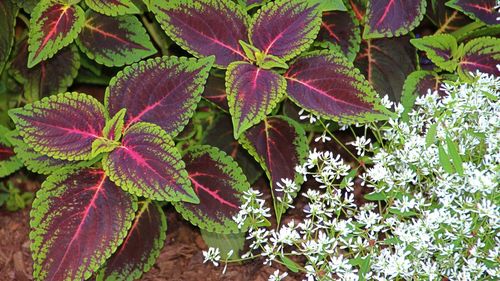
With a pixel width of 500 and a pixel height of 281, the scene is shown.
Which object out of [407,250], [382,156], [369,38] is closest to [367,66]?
[369,38]

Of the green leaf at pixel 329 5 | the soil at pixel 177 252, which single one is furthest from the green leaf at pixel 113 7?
the soil at pixel 177 252

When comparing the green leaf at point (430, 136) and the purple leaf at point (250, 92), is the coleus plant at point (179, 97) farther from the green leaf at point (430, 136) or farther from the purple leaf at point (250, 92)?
the green leaf at point (430, 136)

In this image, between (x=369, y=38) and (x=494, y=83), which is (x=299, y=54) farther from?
(x=494, y=83)

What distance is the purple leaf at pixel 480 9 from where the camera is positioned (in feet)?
7.73

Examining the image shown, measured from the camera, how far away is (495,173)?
74.3 inches

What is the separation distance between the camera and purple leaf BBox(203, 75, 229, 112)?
2.32m

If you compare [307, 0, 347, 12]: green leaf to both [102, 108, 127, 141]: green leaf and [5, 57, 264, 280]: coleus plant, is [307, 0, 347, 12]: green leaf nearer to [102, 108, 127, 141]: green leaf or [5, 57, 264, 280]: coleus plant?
[5, 57, 264, 280]: coleus plant

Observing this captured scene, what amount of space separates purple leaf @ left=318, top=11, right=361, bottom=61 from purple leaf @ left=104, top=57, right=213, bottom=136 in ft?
1.57

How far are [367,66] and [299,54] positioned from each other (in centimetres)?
32

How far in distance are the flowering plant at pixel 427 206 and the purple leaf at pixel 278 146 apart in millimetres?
43

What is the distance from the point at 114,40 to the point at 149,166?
51cm

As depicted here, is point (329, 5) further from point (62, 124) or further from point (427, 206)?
point (62, 124)

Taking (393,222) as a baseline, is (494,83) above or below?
above

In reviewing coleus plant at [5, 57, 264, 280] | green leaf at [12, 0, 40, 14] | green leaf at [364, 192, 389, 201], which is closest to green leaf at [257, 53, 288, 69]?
coleus plant at [5, 57, 264, 280]
